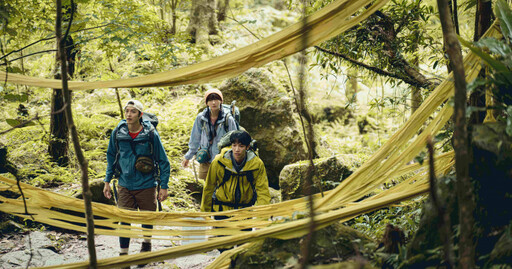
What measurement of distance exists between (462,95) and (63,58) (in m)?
1.91

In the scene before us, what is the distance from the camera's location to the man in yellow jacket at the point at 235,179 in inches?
132

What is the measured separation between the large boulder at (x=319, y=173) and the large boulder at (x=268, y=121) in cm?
152

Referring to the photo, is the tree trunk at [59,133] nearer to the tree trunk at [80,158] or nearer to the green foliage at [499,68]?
the tree trunk at [80,158]

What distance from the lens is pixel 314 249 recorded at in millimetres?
2031

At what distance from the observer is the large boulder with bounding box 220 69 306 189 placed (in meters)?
6.70

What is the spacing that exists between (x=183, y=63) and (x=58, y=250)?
19.3ft

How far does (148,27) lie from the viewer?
16.2 feet

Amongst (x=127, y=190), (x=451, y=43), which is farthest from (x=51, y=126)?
(x=451, y=43)

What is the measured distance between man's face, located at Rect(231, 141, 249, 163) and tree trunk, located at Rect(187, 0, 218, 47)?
22.3 ft

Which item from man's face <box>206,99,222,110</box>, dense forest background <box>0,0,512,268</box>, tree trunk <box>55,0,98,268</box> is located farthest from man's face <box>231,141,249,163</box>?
tree trunk <box>55,0,98,268</box>

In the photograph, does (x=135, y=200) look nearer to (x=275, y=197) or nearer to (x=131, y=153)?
(x=131, y=153)

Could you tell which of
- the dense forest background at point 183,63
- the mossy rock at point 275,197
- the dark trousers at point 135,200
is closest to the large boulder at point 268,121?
the dense forest background at point 183,63

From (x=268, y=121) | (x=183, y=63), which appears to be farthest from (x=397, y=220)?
(x=183, y=63)

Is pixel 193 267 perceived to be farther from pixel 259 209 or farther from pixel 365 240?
pixel 365 240
